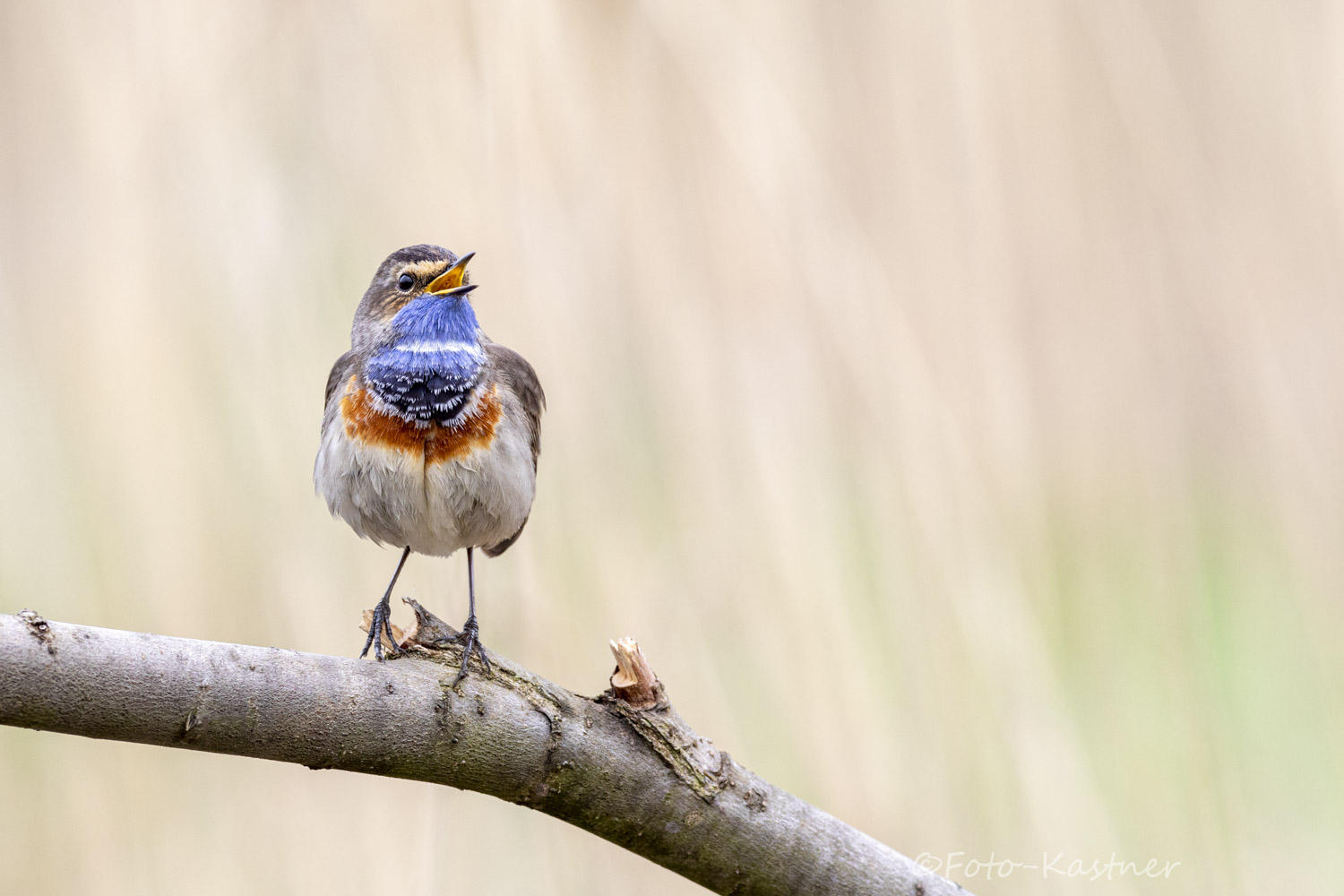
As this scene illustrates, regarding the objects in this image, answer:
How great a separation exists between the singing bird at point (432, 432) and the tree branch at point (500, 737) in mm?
694

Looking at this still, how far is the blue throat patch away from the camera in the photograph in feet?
8.28

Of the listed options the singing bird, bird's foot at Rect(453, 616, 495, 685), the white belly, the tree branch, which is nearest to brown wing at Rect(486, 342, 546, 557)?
the singing bird

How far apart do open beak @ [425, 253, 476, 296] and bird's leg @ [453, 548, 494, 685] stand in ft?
1.93

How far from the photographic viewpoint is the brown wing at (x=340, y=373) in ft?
8.77

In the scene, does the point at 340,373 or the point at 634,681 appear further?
the point at 340,373

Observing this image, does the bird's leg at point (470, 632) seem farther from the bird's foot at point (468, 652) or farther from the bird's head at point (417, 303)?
the bird's head at point (417, 303)

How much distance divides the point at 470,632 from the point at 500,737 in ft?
2.33

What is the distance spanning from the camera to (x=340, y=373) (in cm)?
272

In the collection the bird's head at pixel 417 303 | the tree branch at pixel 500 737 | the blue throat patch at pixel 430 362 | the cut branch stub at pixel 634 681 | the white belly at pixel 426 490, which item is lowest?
the tree branch at pixel 500 737

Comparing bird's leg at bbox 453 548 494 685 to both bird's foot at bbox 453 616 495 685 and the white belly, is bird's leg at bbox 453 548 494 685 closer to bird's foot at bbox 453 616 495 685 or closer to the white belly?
bird's foot at bbox 453 616 495 685

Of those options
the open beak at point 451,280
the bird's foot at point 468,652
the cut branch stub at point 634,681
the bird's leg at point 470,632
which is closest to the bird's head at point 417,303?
the open beak at point 451,280

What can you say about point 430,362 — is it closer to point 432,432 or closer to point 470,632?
point 432,432

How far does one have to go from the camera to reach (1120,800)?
3420 millimetres

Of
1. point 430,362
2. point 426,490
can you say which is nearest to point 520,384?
point 430,362
